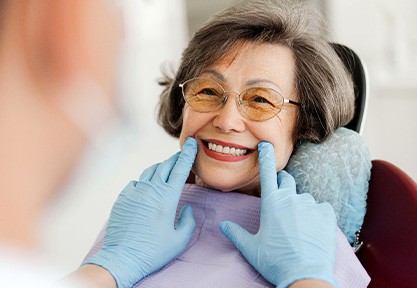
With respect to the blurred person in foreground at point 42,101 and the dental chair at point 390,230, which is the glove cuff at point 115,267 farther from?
the blurred person in foreground at point 42,101

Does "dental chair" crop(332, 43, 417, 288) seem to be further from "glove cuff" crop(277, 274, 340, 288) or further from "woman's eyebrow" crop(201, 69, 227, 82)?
"woman's eyebrow" crop(201, 69, 227, 82)

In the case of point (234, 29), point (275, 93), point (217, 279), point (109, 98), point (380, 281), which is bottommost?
point (380, 281)

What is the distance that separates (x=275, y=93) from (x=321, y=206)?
0.29 metres

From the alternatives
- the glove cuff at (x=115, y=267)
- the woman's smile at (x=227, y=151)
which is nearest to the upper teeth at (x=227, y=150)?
the woman's smile at (x=227, y=151)

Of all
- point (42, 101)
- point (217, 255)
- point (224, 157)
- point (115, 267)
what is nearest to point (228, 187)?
point (224, 157)

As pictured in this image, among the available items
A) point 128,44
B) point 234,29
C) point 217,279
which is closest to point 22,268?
point 128,44

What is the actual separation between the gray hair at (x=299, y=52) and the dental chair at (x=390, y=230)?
0.19 metres

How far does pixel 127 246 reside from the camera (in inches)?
49.5

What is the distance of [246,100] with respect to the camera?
4.42 ft

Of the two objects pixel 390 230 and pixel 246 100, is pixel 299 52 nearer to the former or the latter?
pixel 246 100

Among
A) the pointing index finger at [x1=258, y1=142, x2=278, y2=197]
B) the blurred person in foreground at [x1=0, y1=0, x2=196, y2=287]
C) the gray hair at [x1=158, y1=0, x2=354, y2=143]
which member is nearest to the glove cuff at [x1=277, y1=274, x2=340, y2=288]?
the pointing index finger at [x1=258, y1=142, x2=278, y2=197]

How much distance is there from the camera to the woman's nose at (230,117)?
1.32 metres

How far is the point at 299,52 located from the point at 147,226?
572 millimetres

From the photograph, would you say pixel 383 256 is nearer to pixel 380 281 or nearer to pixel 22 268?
pixel 380 281
